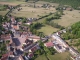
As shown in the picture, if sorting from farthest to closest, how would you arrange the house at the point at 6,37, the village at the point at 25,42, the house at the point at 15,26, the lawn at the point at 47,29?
the house at the point at 15,26, the lawn at the point at 47,29, the house at the point at 6,37, the village at the point at 25,42

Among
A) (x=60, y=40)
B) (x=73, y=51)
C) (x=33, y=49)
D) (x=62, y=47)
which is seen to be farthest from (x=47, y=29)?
(x=73, y=51)

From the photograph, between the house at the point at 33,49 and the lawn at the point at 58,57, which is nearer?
the lawn at the point at 58,57

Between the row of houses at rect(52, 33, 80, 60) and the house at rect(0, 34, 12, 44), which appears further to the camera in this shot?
the house at rect(0, 34, 12, 44)

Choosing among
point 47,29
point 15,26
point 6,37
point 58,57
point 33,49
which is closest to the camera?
point 58,57

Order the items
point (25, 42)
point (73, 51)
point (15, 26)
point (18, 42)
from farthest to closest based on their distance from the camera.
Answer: point (15, 26) < point (18, 42) < point (25, 42) < point (73, 51)

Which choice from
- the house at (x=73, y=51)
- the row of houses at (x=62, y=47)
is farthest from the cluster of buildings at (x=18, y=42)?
the house at (x=73, y=51)

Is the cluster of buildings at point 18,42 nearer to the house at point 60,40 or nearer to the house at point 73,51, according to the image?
the house at point 60,40

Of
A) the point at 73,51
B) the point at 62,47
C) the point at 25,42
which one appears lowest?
the point at 62,47

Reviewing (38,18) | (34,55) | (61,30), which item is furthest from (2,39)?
(38,18)

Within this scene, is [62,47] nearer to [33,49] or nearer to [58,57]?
[58,57]

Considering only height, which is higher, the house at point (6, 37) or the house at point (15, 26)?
the house at point (6, 37)

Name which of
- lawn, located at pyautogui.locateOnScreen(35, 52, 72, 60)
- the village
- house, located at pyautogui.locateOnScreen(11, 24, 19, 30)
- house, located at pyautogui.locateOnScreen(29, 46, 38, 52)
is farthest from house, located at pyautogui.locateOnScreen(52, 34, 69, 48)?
house, located at pyautogui.locateOnScreen(11, 24, 19, 30)

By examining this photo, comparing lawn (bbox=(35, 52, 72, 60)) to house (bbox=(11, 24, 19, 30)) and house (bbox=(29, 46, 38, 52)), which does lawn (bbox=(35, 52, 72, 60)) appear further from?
house (bbox=(11, 24, 19, 30))

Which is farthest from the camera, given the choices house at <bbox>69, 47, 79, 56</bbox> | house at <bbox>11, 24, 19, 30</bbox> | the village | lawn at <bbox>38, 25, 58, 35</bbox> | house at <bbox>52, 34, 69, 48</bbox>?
house at <bbox>11, 24, 19, 30</bbox>
